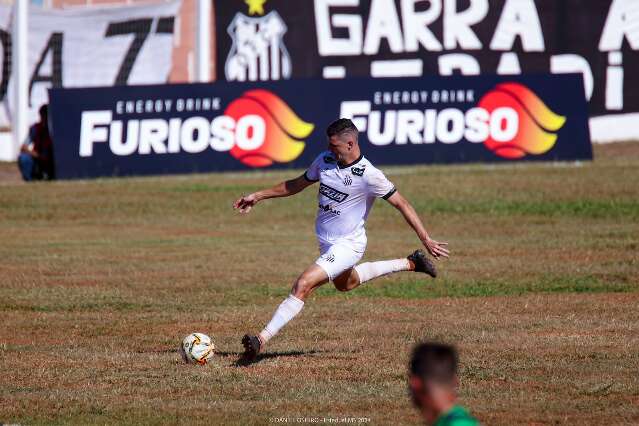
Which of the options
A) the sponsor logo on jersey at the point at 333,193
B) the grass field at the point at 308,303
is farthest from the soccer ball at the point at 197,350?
the sponsor logo on jersey at the point at 333,193

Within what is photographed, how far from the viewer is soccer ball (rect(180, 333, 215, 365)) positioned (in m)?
12.1

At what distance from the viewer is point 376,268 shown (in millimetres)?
13375

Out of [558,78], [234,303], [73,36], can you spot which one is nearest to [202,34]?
[73,36]

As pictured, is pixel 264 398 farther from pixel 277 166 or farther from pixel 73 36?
pixel 73 36

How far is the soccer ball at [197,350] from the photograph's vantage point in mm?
12117

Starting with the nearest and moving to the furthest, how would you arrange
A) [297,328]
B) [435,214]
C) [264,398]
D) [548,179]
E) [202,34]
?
[264,398]
[297,328]
[435,214]
[548,179]
[202,34]

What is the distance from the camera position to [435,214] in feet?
89.8

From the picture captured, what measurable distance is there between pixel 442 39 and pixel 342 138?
27264 mm

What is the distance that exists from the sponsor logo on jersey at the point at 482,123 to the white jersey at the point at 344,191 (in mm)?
18433

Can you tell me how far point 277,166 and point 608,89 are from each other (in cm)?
1250

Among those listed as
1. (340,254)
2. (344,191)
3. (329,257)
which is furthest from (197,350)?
(344,191)

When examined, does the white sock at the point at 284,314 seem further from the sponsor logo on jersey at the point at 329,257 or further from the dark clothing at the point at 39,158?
the dark clothing at the point at 39,158

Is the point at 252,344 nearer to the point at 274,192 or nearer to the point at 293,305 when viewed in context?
the point at 293,305

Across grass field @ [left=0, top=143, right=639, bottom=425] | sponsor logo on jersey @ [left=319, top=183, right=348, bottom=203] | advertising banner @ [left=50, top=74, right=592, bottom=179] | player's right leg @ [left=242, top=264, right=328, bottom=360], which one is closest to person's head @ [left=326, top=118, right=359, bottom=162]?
sponsor logo on jersey @ [left=319, top=183, right=348, bottom=203]
